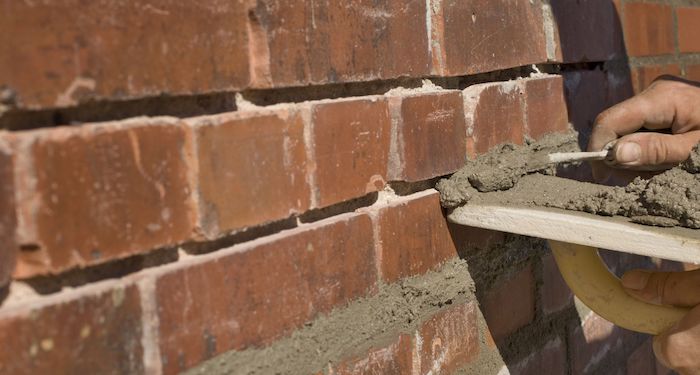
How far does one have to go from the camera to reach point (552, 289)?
56.1 inches

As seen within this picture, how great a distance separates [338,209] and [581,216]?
A: 33 centimetres

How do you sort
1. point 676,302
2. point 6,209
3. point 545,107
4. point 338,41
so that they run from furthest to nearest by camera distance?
point 545,107 → point 676,302 → point 338,41 → point 6,209

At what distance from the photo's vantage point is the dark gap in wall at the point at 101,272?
1.99 feet

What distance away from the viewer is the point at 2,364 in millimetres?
555

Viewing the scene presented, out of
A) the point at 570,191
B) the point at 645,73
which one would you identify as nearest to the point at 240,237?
the point at 570,191

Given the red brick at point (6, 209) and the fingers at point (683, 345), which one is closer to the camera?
the red brick at point (6, 209)

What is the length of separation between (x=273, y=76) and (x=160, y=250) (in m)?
0.22

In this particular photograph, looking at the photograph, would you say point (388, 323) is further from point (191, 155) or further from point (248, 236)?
point (191, 155)

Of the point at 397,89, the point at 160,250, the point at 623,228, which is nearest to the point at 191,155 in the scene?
the point at 160,250

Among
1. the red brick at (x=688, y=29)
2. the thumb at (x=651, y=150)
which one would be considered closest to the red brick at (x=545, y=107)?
the thumb at (x=651, y=150)

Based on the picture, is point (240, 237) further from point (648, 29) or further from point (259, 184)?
point (648, 29)

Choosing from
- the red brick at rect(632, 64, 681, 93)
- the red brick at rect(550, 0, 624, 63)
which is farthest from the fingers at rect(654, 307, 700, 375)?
the red brick at rect(632, 64, 681, 93)

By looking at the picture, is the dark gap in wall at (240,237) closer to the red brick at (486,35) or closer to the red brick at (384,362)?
the red brick at (384,362)

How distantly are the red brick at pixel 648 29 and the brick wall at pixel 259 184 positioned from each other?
45cm
